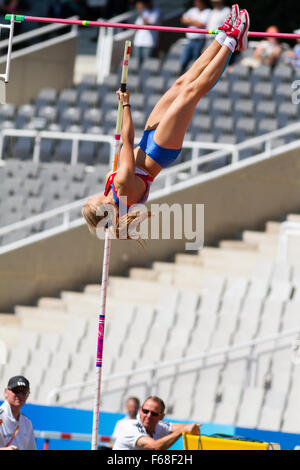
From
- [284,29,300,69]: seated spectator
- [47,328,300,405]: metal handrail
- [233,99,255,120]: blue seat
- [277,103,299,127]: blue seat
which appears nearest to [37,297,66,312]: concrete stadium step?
[47,328,300,405]: metal handrail

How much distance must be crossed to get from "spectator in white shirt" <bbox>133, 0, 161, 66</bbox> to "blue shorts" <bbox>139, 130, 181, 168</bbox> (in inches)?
389

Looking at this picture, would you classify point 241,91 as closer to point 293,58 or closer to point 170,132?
point 293,58

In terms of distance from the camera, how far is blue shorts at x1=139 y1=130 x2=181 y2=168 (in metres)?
8.27

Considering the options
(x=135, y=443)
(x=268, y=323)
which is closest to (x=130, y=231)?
(x=135, y=443)

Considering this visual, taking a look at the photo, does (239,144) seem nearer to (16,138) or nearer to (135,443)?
(16,138)

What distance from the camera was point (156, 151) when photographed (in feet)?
27.2

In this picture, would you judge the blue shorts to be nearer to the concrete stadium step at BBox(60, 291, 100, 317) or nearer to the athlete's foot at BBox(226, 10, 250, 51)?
the athlete's foot at BBox(226, 10, 250, 51)

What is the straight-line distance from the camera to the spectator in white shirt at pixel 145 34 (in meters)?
18.0

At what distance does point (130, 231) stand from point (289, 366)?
4324 millimetres

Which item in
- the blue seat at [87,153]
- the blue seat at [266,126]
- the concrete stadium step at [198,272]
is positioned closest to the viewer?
the concrete stadium step at [198,272]

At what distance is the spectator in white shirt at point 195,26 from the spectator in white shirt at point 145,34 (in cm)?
73

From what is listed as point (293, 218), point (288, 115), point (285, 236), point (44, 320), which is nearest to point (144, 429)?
point (44, 320)

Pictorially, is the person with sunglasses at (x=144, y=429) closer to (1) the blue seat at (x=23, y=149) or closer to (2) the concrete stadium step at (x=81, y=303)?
(2) the concrete stadium step at (x=81, y=303)

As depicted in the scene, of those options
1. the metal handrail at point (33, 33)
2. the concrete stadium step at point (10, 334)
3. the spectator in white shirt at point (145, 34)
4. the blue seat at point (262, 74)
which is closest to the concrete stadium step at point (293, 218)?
the blue seat at point (262, 74)
